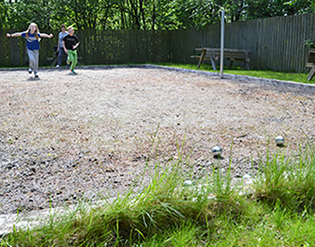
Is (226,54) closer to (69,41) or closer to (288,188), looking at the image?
(69,41)

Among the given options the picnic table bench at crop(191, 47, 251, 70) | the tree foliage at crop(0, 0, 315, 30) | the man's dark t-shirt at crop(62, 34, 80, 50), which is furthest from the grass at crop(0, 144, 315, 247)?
the tree foliage at crop(0, 0, 315, 30)

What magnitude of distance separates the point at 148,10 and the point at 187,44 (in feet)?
16.6

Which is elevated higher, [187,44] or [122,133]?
[187,44]

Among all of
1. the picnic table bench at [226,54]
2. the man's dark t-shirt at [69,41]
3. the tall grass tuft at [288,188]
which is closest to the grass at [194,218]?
the tall grass tuft at [288,188]

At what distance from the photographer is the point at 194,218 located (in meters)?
2.03

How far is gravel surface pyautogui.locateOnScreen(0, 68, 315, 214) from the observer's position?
109 inches

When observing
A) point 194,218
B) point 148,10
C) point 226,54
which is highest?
point 148,10

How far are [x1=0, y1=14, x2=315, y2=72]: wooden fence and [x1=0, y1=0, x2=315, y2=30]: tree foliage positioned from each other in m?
1.02

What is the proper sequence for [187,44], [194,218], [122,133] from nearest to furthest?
[194,218]
[122,133]
[187,44]

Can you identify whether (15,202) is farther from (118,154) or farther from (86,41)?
(86,41)

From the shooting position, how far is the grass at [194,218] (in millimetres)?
1751

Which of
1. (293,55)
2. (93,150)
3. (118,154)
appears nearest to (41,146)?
(93,150)

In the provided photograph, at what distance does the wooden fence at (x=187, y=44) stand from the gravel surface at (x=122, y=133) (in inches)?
212

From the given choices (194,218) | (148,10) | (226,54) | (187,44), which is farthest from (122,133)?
(148,10)
